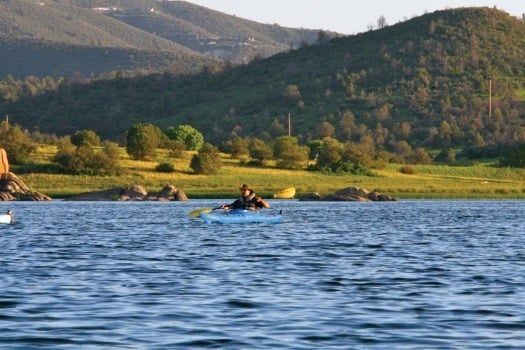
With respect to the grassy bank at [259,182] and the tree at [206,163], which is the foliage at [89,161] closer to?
the grassy bank at [259,182]

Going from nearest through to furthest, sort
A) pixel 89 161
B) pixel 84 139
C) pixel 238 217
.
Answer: pixel 238 217 < pixel 89 161 < pixel 84 139

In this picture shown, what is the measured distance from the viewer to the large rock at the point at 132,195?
11112cm

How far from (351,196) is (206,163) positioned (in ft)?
58.4

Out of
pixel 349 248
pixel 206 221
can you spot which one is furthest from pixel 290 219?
pixel 349 248

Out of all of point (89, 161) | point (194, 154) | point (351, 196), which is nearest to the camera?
point (351, 196)

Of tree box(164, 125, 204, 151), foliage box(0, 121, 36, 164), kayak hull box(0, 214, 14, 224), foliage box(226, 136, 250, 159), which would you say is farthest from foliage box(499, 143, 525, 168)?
kayak hull box(0, 214, 14, 224)

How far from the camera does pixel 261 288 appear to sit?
1253 inches

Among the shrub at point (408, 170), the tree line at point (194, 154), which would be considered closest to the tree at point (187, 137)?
the tree line at point (194, 154)

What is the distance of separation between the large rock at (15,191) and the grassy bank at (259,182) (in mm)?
3267

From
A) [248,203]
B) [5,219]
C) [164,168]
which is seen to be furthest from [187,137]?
[5,219]

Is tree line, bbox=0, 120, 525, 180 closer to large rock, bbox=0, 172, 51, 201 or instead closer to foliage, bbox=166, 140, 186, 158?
foliage, bbox=166, 140, 186, 158

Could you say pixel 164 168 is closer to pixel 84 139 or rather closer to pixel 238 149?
pixel 84 139

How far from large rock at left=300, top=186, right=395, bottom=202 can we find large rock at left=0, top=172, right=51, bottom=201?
24490 millimetres

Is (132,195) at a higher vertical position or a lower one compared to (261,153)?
lower
